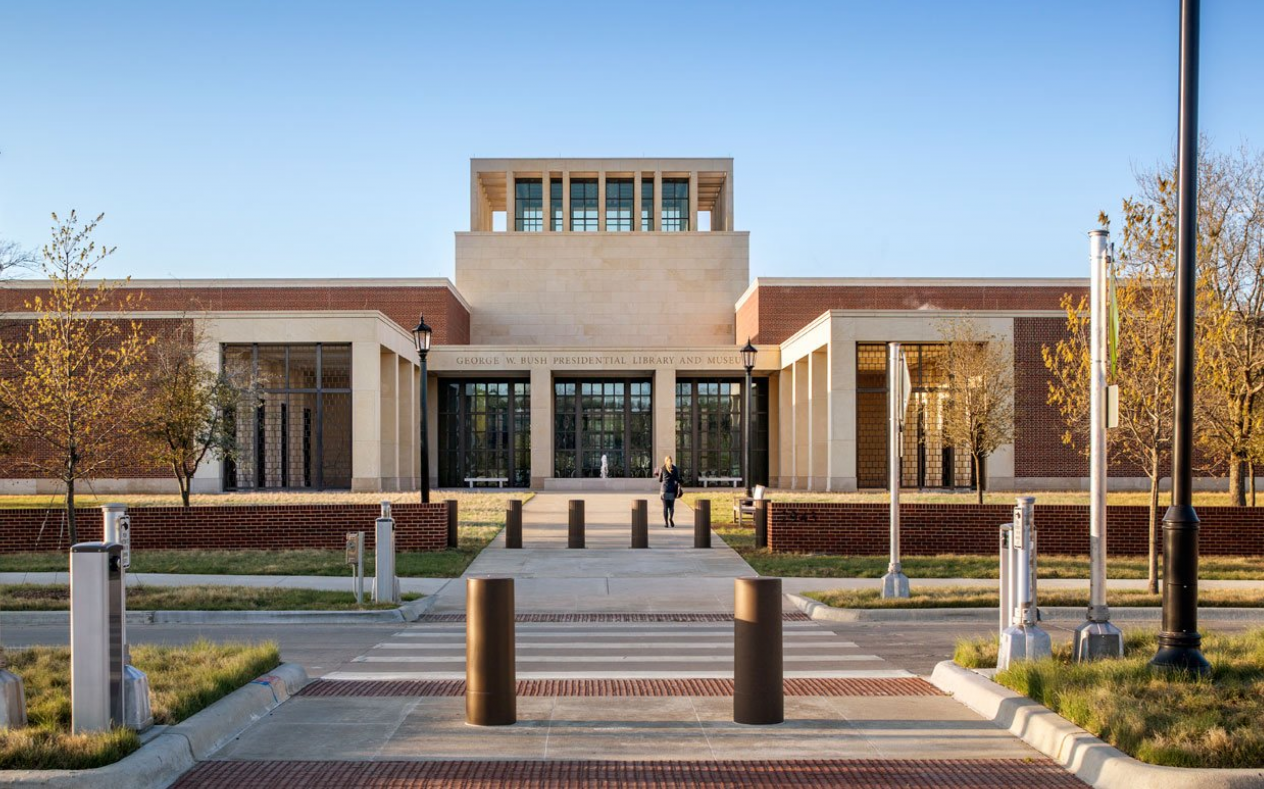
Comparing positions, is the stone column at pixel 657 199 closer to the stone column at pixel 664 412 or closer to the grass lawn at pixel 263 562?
the stone column at pixel 664 412

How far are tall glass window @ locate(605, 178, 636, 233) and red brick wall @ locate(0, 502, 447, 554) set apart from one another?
43.7m

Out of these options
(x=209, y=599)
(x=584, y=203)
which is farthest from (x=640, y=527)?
(x=584, y=203)

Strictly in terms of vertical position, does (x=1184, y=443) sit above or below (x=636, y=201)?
below

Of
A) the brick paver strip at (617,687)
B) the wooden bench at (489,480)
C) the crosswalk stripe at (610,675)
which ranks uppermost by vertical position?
the brick paver strip at (617,687)

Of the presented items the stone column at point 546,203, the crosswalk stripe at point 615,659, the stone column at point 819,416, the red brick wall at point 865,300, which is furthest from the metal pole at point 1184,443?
the stone column at point 546,203

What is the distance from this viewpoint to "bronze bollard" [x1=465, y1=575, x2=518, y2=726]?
791 cm

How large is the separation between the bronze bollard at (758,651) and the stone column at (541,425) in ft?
136

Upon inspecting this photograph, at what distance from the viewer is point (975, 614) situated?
15180 millimetres

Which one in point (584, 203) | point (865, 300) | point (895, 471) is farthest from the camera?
point (584, 203)

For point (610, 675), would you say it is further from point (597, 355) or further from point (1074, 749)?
point (597, 355)

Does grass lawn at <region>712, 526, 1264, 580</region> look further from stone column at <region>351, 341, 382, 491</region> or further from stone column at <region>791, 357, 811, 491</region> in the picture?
stone column at <region>791, 357, 811, 491</region>

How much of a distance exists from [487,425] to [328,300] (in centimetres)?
1029

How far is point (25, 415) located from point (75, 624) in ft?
52.8

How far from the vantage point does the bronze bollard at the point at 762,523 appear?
2309cm
